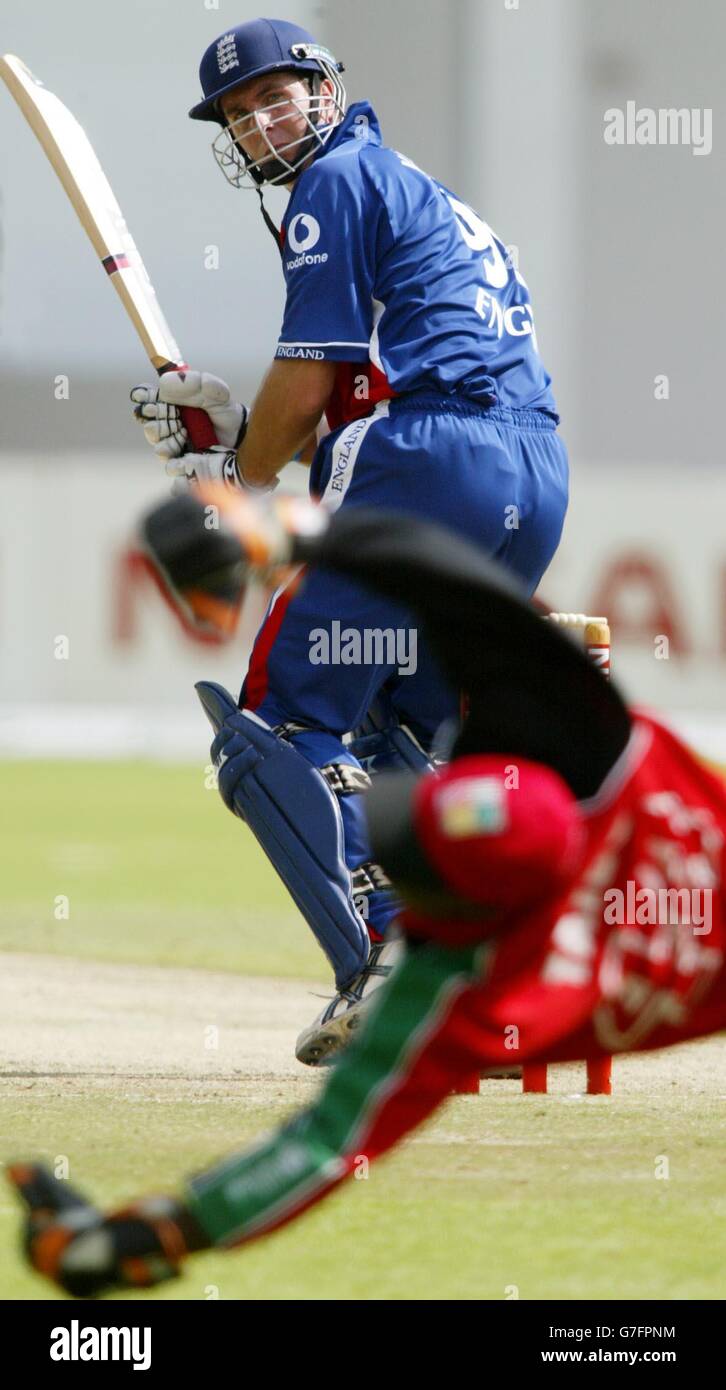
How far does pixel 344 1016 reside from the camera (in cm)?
409

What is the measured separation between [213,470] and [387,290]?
59cm

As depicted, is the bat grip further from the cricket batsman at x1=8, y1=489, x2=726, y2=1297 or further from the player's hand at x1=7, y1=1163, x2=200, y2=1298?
the player's hand at x1=7, y1=1163, x2=200, y2=1298

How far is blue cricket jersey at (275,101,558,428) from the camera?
4082 millimetres

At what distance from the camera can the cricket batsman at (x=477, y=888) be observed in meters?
2.11

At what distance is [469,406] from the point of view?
163 inches

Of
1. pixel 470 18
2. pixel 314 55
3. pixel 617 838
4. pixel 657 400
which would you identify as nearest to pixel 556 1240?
pixel 617 838

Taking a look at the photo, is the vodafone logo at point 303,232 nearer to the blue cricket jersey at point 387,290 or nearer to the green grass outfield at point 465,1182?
the blue cricket jersey at point 387,290

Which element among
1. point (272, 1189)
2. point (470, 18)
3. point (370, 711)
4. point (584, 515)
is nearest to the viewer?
point (272, 1189)

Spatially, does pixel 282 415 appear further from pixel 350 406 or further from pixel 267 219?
pixel 267 219

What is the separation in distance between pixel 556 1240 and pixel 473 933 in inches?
43.3

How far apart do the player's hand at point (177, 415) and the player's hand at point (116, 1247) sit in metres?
2.61

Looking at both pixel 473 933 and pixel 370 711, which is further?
pixel 370 711

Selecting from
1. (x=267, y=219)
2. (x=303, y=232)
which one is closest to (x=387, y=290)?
(x=303, y=232)

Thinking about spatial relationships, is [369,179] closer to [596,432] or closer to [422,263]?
[422,263]
